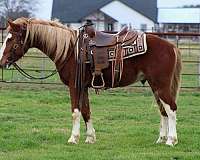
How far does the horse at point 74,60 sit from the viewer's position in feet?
24.4

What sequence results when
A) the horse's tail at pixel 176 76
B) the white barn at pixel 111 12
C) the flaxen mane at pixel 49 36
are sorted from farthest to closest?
the white barn at pixel 111 12, the horse's tail at pixel 176 76, the flaxen mane at pixel 49 36

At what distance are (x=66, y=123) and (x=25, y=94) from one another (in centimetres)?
403

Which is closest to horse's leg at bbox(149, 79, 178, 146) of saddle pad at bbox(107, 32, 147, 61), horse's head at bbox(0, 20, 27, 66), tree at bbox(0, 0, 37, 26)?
saddle pad at bbox(107, 32, 147, 61)

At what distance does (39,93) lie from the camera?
13359 mm

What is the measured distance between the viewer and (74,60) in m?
7.54

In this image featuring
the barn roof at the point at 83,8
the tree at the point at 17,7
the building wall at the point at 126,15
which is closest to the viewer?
the tree at the point at 17,7

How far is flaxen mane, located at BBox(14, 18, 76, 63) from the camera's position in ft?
24.5

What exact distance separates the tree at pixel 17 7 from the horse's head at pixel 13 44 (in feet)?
194

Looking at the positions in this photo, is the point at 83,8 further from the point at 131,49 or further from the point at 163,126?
the point at 131,49

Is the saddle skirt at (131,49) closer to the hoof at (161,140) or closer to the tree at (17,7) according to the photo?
the hoof at (161,140)

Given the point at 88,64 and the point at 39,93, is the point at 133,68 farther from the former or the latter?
the point at 39,93

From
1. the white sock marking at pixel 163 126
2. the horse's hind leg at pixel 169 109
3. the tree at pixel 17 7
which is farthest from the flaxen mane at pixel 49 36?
the tree at pixel 17 7

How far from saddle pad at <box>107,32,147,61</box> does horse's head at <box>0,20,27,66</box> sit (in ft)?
4.24

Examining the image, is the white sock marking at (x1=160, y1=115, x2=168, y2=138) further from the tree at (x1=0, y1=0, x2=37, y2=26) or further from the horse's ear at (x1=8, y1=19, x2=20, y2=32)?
the tree at (x1=0, y1=0, x2=37, y2=26)
